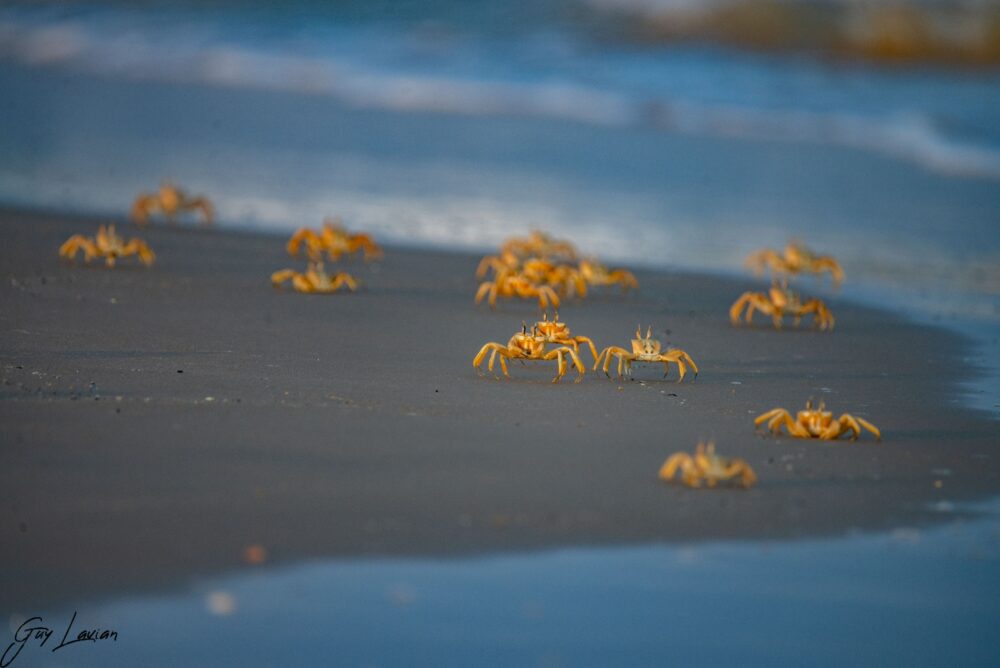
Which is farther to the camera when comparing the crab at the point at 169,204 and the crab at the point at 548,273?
the crab at the point at 169,204

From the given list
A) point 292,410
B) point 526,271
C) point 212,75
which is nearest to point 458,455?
point 292,410

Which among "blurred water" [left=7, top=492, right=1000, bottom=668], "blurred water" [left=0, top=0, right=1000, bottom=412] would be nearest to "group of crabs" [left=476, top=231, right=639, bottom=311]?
"blurred water" [left=0, top=0, right=1000, bottom=412]

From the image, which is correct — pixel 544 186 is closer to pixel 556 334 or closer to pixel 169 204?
pixel 169 204

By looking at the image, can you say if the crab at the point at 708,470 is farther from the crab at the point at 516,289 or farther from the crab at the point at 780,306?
the crab at the point at 780,306

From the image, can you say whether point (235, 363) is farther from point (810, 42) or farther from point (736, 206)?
point (810, 42)

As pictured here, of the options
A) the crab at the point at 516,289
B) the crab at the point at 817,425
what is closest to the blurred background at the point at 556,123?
the crab at the point at 516,289
